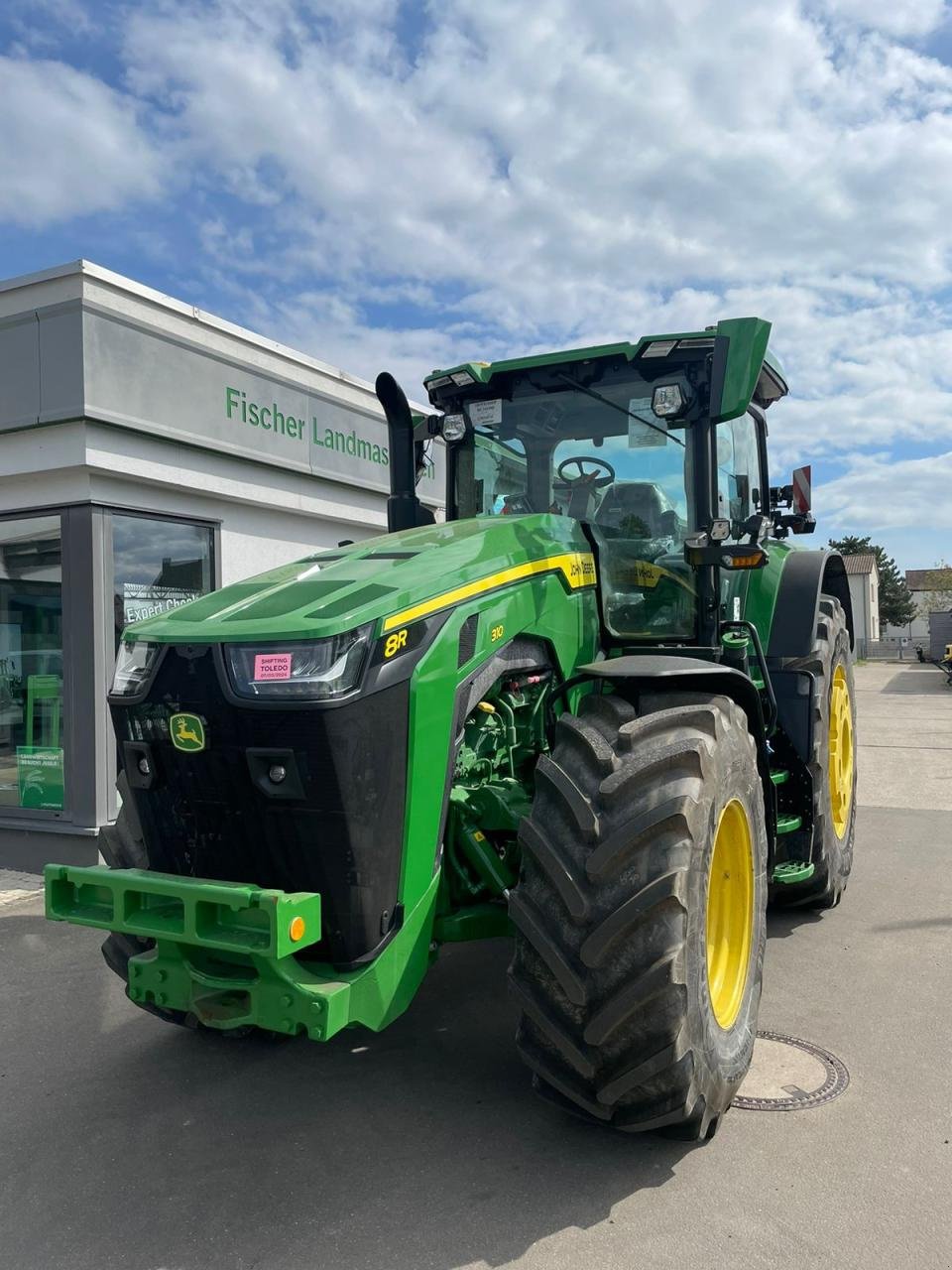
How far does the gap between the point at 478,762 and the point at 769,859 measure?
160 cm

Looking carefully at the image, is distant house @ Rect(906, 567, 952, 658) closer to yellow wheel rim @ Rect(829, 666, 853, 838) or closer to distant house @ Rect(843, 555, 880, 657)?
distant house @ Rect(843, 555, 880, 657)

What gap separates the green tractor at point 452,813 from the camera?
2.77 meters

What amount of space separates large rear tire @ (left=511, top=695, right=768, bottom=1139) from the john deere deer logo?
100cm

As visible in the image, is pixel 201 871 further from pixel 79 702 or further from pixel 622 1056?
pixel 79 702

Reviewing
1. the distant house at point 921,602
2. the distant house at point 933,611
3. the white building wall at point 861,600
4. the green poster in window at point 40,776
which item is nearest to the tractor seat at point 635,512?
the green poster in window at point 40,776

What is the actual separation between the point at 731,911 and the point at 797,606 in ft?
6.70

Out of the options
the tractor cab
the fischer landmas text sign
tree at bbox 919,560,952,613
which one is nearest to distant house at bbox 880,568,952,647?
tree at bbox 919,560,952,613

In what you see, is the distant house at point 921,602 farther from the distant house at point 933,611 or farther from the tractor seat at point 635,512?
the tractor seat at point 635,512

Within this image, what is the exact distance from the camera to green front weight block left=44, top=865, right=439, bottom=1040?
106 inches

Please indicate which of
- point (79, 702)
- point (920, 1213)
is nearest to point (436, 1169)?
point (920, 1213)

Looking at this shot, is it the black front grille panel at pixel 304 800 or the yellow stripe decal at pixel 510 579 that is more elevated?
the yellow stripe decal at pixel 510 579

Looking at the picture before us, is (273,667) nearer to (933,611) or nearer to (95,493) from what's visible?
(95,493)

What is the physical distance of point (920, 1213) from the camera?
2.76m

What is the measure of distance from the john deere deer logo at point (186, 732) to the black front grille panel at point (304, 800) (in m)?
0.02
